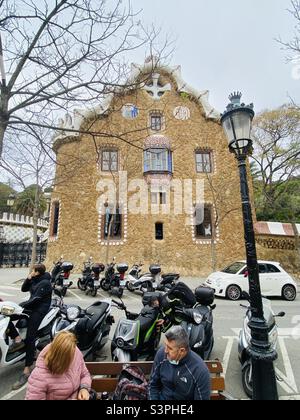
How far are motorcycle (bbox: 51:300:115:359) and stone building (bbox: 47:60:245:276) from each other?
10.2 meters

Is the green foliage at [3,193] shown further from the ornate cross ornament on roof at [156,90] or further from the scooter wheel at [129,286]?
the scooter wheel at [129,286]

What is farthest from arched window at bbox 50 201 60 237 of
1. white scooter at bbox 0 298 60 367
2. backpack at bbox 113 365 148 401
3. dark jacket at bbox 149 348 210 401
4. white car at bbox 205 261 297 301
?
dark jacket at bbox 149 348 210 401

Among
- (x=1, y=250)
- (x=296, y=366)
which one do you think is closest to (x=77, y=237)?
(x=1, y=250)

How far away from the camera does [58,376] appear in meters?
2.28

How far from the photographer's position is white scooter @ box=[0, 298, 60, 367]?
3469mm

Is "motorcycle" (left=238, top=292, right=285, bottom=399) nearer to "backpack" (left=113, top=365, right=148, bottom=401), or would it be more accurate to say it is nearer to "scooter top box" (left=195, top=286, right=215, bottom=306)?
"scooter top box" (left=195, top=286, right=215, bottom=306)

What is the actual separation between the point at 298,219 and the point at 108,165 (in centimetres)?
1639

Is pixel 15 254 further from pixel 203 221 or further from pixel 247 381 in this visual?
pixel 247 381

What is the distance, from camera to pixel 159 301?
4117 mm

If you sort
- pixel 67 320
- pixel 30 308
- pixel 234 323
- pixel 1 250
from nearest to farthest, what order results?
1. pixel 30 308
2. pixel 67 320
3. pixel 234 323
4. pixel 1 250

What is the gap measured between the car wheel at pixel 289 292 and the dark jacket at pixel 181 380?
912 cm

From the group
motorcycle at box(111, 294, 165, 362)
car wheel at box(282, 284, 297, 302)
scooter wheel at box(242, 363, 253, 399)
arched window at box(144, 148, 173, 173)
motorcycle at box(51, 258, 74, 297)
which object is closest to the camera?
scooter wheel at box(242, 363, 253, 399)

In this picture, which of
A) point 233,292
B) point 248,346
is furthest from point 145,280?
point 248,346
